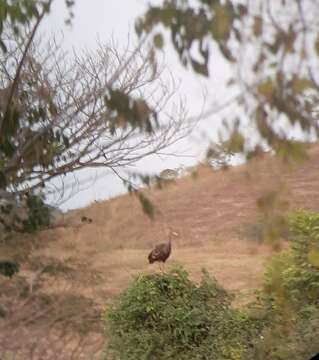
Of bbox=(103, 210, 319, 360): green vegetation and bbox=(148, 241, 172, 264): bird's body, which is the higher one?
bbox=(148, 241, 172, 264): bird's body

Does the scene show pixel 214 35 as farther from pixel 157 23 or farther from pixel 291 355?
pixel 291 355

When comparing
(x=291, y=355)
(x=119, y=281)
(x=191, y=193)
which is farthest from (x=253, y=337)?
(x=191, y=193)

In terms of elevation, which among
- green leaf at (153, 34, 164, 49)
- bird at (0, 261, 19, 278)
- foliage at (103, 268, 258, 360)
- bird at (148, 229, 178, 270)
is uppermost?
green leaf at (153, 34, 164, 49)

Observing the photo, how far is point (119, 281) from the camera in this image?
13.4m

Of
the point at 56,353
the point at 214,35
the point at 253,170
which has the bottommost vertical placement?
the point at 56,353

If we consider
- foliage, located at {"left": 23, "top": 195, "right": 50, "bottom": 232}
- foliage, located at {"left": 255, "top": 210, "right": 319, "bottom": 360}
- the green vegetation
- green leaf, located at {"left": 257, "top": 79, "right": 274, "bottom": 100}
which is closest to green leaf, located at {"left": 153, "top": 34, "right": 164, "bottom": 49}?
green leaf, located at {"left": 257, "top": 79, "right": 274, "bottom": 100}

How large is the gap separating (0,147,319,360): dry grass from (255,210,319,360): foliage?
1.42ft

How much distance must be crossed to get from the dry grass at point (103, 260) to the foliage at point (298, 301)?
432mm

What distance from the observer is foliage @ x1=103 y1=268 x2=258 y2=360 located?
248 inches

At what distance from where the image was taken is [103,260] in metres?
15.1

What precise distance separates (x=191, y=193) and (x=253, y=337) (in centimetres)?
1368

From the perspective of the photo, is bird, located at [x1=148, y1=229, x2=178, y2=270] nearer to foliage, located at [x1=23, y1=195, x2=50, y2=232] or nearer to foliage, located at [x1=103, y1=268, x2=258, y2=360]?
foliage, located at [x1=103, y1=268, x2=258, y2=360]

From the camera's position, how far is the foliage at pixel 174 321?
6.29 metres

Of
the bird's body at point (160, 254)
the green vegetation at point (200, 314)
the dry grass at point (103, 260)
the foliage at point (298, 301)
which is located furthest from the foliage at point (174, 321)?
the bird's body at point (160, 254)
